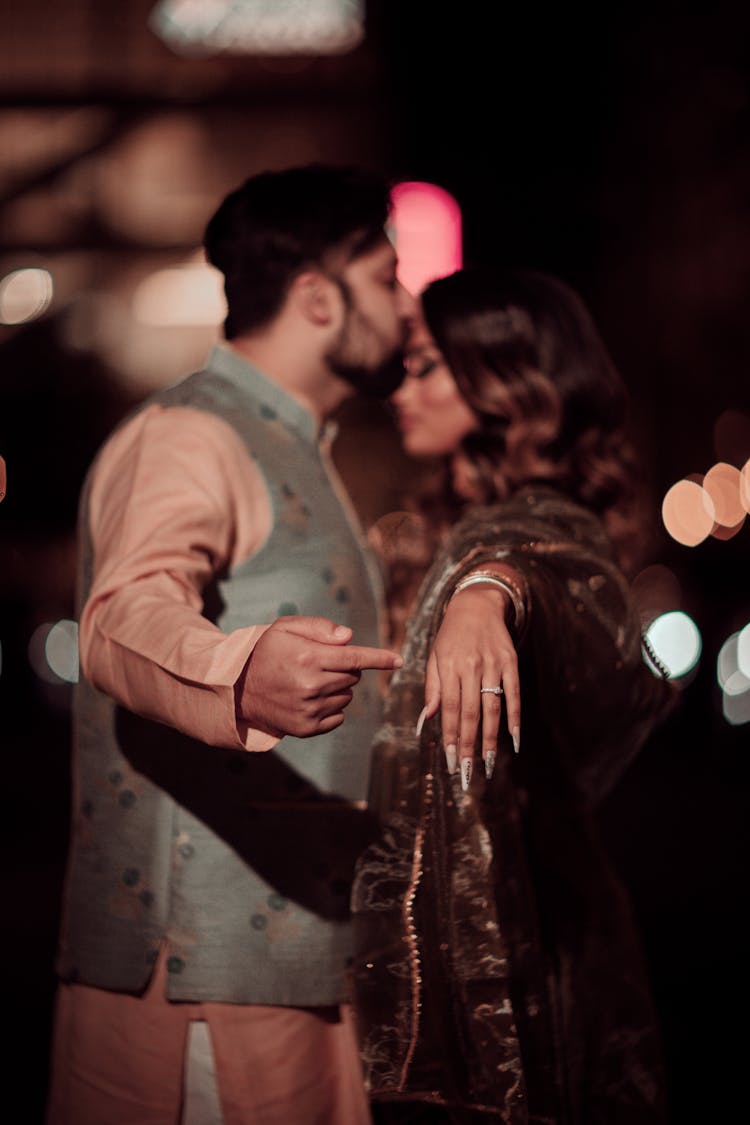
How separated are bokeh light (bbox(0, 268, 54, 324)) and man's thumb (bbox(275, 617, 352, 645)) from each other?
2150cm

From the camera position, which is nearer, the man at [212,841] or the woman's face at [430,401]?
the man at [212,841]

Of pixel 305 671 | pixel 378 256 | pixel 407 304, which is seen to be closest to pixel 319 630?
pixel 305 671

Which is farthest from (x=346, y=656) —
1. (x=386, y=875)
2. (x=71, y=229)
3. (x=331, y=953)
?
(x=71, y=229)

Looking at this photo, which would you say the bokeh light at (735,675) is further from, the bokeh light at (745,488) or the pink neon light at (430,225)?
the bokeh light at (745,488)

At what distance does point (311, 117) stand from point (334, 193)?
25265mm

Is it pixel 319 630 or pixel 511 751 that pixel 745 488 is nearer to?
pixel 511 751

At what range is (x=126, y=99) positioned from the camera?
25.2 m

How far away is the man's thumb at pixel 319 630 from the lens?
1857 mm

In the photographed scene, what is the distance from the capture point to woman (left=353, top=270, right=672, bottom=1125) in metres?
2.27

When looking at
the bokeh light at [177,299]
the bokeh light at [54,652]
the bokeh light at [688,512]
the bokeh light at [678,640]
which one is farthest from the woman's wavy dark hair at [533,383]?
the bokeh light at [688,512]

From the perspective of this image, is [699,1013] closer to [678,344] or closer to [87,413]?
[87,413]

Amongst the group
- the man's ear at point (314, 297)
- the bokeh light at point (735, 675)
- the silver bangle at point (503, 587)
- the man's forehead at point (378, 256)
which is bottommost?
the silver bangle at point (503, 587)

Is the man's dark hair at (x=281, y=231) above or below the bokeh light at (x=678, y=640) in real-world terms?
below

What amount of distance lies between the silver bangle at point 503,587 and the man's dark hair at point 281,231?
2.68 feet
